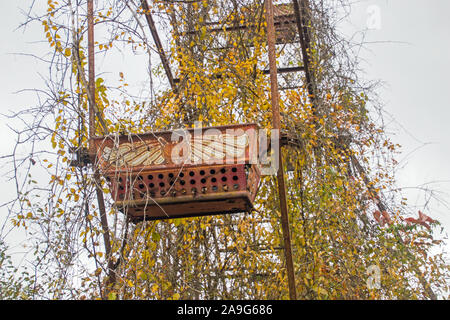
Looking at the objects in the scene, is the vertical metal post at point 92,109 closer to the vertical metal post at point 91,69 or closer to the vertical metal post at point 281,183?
the vertical metal post at point 91,69

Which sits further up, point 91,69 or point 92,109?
point 91,69

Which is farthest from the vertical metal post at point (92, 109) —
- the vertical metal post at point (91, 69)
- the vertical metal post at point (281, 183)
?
the vertical metal post at point (281, 183)

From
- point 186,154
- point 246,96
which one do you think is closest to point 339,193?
point 246,96

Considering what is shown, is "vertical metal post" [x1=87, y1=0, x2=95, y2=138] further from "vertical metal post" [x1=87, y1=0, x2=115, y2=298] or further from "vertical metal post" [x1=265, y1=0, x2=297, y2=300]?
"vertical metal post" [x1=265, y1=0, x2=297, y2=300]

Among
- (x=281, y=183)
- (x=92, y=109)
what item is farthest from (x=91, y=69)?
(x=281, y=183)

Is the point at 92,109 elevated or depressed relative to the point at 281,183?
elevated

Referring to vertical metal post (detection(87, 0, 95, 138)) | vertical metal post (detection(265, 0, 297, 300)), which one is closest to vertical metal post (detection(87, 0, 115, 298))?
vertical metal post (detection(87, 0, 95, 138))

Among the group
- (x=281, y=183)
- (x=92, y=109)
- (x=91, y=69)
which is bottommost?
(x=281, y=183)

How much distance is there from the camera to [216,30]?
3.65m

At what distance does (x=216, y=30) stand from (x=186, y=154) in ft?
7.21

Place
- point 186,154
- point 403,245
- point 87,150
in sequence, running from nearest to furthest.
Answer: point 186,154 < point 87,150 < point 403,245

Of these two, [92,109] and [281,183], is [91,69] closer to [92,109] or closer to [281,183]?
[92,109]

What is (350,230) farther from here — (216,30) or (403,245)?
(216,30)
